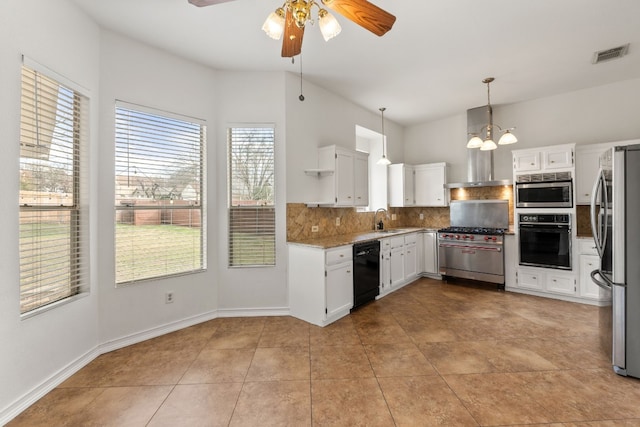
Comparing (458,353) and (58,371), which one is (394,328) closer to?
(458,353)

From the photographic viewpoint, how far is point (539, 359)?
2.49m

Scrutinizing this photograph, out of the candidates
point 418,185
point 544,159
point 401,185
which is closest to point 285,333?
point 401,185

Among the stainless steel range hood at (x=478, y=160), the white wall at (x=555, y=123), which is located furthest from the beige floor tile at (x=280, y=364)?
the white wall at (x=555, y=123)

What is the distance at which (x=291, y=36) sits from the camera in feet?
6.69

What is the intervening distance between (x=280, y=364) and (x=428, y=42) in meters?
3.63

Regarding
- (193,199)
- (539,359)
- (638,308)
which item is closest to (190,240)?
(193,199)

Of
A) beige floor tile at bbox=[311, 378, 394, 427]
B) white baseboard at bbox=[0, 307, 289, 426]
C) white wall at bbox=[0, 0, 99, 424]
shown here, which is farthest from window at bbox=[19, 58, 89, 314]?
beige floor tile at bbox=[311, 378, 394, 427]

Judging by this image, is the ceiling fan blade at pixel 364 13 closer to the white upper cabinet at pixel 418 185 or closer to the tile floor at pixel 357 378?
the tile floor at pixel 357 378

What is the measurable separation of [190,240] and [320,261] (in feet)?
5.25

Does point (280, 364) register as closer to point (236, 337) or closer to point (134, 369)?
point (236, 337)

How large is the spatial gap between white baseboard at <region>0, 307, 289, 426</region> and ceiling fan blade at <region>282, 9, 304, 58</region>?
292cm

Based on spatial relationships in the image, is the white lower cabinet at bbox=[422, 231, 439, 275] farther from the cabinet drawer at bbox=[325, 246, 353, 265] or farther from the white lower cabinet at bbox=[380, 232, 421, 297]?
the cabinet drawer at bbox=[325, 246, 353, 265]

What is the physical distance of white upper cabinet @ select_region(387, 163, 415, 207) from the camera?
5574 mm

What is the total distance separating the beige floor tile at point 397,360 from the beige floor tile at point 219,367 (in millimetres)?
1135
